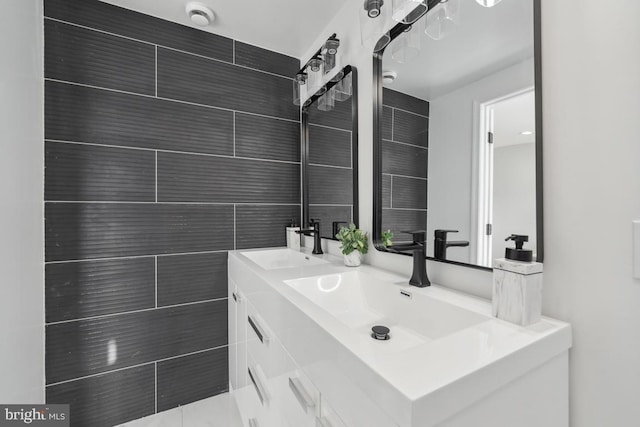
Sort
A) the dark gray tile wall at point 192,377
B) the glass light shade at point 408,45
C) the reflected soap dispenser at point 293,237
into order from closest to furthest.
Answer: the glass light shade at point 408,45, the dark gray tile wall at point 192,377, the reflected soap dispenser at point 293,237

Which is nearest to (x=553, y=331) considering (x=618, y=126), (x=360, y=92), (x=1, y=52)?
(x=618, y=126)

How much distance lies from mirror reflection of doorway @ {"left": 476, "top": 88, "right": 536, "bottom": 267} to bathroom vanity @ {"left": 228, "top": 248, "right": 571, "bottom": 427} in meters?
0.21

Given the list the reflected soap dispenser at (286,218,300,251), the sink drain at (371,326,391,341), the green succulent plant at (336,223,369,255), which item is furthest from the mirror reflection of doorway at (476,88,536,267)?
the reflected soap dispenser at (286,218,300,251)

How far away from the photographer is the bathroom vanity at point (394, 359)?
46 cm

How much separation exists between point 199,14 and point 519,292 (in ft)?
6.36

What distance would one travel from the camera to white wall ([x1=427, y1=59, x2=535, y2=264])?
87 cm

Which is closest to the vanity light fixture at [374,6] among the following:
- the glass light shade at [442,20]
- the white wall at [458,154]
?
the glass light shade at [442,20]

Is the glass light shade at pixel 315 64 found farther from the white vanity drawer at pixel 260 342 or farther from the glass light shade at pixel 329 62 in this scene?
the white vanity drawer at pixel 260 342

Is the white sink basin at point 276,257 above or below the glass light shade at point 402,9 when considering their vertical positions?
below

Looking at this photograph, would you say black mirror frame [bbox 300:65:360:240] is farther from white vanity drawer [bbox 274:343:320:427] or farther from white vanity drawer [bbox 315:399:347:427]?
white vanity drawer [bbox 315:399:347:427]

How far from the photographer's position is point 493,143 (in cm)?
85

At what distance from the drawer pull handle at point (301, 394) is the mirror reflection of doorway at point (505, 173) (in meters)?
0.64

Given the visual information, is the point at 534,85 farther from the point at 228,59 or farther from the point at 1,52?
the point at 228,59

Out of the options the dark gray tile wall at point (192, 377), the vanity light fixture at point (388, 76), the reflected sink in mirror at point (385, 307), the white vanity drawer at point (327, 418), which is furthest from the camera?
the dark gray tile wall at point (192, 377)
